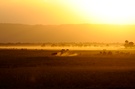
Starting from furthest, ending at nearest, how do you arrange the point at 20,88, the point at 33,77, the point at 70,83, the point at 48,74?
1. the point at 48,74
2. the point at 33,77
3. the point at 70,83
4. the point at 20,88

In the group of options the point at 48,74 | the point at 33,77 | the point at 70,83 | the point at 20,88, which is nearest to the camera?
the point at 20,88

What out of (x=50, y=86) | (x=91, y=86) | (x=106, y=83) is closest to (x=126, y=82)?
(x=106, y=83)

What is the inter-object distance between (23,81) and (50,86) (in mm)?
2736

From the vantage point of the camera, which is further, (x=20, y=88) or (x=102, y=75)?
(x=102, y=75)

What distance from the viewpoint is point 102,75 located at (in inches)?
1125

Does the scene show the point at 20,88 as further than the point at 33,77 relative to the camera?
No

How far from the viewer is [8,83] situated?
24.1m

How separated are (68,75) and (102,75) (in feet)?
7.67

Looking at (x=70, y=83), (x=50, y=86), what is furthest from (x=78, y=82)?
(x=50, y=86)

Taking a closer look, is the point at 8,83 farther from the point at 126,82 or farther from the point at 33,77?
the point at 126,82

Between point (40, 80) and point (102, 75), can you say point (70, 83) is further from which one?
point (102, 75)

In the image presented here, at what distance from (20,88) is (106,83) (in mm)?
5194

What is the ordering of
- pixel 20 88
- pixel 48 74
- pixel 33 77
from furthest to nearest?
pixel 48 74 < pixel 33 77 < pixel 20 88

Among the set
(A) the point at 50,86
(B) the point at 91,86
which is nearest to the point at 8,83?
(A) the point at 50,86
